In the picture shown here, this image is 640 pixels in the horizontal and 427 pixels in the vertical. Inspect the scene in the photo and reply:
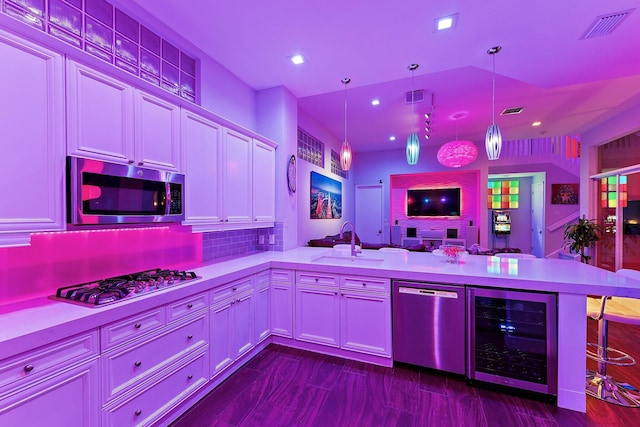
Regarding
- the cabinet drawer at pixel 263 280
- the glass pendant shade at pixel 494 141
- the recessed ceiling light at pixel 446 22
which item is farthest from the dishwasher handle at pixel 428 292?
the recessed ceiling light at pixel 446 22

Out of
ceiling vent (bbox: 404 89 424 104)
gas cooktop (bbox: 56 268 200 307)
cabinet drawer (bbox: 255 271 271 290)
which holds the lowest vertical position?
cabinet drawer (bbox: 255 271 271 290)

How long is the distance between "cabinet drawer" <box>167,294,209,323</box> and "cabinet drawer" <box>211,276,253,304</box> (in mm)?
96

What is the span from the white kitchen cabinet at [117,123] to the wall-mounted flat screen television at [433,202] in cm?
694

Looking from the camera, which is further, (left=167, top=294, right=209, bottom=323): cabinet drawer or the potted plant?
the potted plant

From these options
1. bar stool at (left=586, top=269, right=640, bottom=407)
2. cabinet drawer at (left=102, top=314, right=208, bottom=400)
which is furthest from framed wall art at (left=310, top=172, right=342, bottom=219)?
bar stool at (left=586, top=269, right=640, bottom=407)

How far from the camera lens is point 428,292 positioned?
2275 mm

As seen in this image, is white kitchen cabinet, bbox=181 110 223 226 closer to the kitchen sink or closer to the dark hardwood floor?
the kitchen sink

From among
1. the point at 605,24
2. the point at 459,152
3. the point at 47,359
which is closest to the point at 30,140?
the point at 47,359

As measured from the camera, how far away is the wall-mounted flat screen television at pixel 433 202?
7492mm

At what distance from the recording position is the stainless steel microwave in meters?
1.46

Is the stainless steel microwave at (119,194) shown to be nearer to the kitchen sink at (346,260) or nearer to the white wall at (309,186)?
the kitchen sink at (346,260)

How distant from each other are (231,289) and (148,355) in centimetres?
76

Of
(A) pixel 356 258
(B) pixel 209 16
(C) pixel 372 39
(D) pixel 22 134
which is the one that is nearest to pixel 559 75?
(C) pixel 372 39

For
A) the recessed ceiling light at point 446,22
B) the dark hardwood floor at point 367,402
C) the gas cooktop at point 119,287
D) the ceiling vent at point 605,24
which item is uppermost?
the recessed ceiling light at point 446,22
